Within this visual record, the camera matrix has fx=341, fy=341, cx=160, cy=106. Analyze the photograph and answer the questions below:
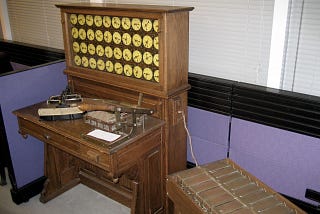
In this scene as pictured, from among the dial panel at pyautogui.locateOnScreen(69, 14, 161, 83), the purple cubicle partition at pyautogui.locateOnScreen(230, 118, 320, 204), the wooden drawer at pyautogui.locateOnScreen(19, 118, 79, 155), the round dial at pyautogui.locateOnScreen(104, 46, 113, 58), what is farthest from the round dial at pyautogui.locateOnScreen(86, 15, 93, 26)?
the purple cubicle partition at pyautogui.locateOnScreen(230, 118, 320, 204)

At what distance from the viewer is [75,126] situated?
7.47ft

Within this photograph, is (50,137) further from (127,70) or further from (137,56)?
(137,56)

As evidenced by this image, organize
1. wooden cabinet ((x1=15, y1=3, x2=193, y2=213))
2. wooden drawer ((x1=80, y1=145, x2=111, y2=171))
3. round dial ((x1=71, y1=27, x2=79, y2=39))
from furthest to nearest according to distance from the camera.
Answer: round dial ((x1=71, y1=27, x2=79, y2=39)), wooden cabinet ((x1=15, y1=3, x2=193, y2=213)), wooden drawer ((x1=80, y1=145, x2=111, y2=171))

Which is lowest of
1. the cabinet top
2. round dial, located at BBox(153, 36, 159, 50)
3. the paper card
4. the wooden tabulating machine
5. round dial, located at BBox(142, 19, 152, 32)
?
the wooden tabulating machine

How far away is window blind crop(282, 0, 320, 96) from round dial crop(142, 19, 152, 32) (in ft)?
2.87

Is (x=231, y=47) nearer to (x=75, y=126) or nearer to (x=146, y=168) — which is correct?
(x=146, y=168)

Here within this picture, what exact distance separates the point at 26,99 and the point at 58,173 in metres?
0.68

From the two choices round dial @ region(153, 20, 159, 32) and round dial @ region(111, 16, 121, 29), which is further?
round dial @ region(111, 16, 121, 29)

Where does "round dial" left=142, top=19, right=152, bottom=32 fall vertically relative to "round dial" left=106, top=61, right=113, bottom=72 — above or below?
above

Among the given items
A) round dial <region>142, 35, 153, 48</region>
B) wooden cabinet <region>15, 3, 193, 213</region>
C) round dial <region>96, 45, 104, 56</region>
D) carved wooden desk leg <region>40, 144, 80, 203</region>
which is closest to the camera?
wooden cabinet <region>15, 3, 193, 213</region>

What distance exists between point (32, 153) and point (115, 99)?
891 millimetres

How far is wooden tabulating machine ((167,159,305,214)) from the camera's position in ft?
6.26

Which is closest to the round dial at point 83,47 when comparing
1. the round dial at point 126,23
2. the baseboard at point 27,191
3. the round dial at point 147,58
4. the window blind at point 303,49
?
the round dial at point 126,23

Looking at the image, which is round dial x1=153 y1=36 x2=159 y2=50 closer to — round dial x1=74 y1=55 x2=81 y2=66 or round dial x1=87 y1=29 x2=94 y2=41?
round dial x1=87 y1=29 x2=94 y2=41
